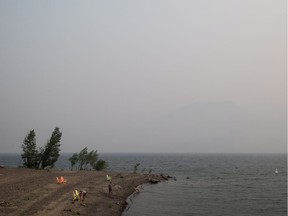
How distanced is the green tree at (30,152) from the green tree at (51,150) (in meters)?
1.71

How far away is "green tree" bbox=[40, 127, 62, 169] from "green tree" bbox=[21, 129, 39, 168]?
67.3 inches

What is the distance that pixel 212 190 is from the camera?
75250 millimetres

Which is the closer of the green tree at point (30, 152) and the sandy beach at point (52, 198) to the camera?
the sandy beach at point (52, 198)

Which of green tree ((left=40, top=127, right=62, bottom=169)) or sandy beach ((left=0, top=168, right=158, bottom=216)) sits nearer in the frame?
sandy beach ((left=0, top=168, right=158, bottom=216))

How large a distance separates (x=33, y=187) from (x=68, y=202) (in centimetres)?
1131

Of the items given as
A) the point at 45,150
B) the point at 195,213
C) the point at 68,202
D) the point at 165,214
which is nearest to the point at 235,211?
the point at 195,213

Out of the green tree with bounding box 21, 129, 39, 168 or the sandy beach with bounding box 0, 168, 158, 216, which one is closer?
the sandy beach with bounding box 0, 168, 158, 216

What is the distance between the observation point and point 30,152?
87312mm

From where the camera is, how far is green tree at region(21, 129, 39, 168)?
284 ft

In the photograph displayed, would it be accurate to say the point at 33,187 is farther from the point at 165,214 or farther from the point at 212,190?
the point at 212,190

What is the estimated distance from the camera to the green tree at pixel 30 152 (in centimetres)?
8669

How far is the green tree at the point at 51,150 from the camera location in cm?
8725

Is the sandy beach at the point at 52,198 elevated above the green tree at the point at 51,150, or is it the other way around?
the green tree at the point at 51,150

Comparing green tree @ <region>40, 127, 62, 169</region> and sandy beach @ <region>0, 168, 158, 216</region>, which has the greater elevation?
green tree @ <region>40, 127, 62, 169</region>
